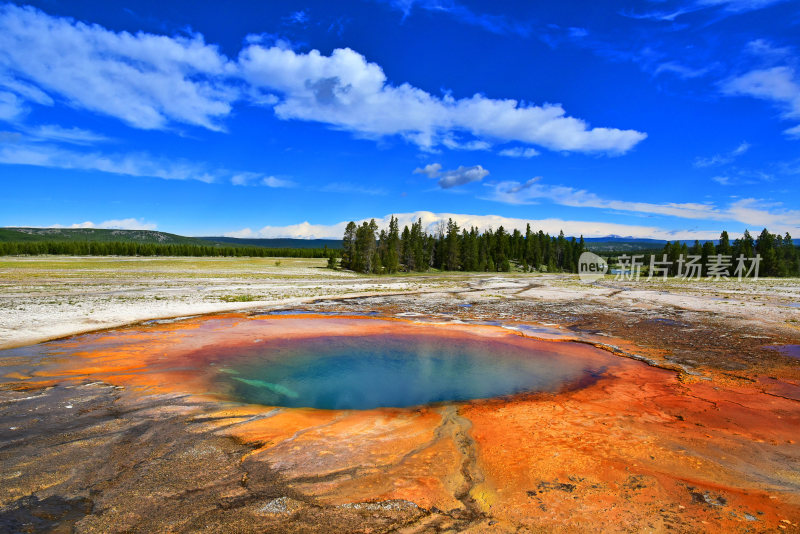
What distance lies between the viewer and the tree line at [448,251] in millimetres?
82387

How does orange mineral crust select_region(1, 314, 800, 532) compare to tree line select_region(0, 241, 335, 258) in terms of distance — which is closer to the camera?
orange mineral crust select_region(1, 314, 800, 532)

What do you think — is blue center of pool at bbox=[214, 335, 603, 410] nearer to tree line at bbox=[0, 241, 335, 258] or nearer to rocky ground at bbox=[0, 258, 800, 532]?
rocky ground at bbox=[0, 258, 800, 532]

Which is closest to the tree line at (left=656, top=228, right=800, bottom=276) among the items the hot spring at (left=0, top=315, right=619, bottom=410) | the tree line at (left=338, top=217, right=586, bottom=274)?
the tree line at (left=338, top=217, right=586, bottom=274)

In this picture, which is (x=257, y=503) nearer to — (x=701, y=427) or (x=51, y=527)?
(x=51, y=527)

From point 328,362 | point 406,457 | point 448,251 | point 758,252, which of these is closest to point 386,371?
point 328,362

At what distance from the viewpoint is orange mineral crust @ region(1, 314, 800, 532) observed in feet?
18.5

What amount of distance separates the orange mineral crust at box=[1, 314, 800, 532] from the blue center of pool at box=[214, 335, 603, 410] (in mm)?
739

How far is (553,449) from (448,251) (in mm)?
96345

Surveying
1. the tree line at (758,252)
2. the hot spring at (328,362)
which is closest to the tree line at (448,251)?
the tree line at (758,252)

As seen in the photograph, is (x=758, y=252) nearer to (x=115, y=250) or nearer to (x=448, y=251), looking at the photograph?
(x=448, y=251)

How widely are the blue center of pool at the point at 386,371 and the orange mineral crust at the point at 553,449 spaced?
0.74 metres

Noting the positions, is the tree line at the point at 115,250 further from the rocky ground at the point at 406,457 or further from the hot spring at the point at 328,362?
the rocky ground at the point at 406,457

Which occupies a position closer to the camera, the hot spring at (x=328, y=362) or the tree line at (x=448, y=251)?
the hot spring at (x=328, y=362)

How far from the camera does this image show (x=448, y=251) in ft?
339
